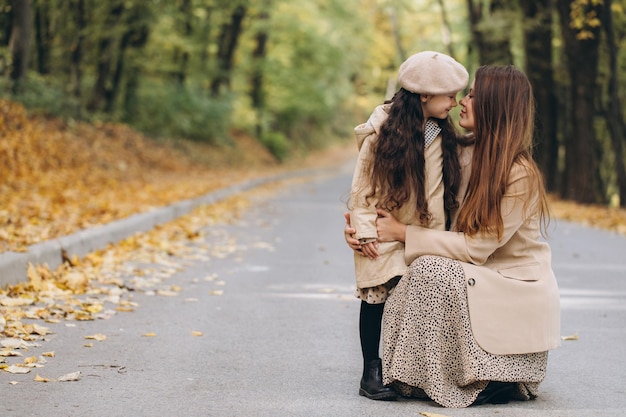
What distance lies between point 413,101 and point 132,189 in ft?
45.9

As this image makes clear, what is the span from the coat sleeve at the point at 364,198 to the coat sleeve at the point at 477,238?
7.6 inches

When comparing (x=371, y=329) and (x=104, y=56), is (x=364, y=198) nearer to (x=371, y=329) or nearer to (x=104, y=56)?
(x=371, y=329)

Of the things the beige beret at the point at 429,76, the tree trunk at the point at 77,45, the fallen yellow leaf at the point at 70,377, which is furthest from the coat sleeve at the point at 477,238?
the tree trunk at the point at 77,45

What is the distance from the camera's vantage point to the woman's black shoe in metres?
4.74

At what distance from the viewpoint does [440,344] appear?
4.63 meters

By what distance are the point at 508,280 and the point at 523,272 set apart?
0.11m

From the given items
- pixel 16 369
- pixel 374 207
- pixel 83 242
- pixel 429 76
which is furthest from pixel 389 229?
pixel 83 242

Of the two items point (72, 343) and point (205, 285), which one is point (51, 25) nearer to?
point (205, 285)

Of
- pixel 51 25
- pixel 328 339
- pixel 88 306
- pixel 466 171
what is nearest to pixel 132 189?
pixel 51 25

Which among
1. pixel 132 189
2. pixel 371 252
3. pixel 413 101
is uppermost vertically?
pixel 413 101

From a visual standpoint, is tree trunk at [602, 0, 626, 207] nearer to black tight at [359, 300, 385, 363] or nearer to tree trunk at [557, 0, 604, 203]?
tree trunk at [557, 0, 604, 203]

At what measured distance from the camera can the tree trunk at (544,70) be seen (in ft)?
73.0

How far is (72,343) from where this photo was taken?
6.02 m

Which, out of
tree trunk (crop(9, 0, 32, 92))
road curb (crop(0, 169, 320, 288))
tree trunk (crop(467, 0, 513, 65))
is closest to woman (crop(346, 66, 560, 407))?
road curb (crop(0, 169, 320, 288))
